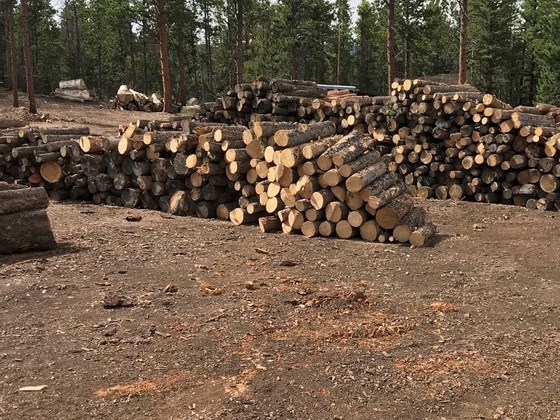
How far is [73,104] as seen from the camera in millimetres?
30453

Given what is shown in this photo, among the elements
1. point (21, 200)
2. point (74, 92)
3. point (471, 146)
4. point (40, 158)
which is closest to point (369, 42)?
point (74, 92)

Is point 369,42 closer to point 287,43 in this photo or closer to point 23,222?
point 287,43

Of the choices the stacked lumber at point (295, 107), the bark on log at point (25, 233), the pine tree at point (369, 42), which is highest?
the pine tree at point (369, 42)

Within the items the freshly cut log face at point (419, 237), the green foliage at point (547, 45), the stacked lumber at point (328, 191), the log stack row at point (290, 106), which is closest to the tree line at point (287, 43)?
the green foliage at point (547, 45)

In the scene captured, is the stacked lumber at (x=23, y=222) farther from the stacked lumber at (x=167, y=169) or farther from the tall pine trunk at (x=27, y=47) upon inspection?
the tall pine trunk at (x=27, y=47)

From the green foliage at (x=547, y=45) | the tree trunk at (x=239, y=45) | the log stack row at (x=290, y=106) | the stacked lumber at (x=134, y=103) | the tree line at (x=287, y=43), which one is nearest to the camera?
the log stack row at (x=290, y=106)

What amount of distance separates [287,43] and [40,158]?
2878cm

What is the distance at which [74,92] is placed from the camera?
107 ft

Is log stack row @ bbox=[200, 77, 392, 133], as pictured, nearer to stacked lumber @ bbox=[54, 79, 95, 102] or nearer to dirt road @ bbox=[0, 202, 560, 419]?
dirt road @ bbox=[0, 202, 560, 419]

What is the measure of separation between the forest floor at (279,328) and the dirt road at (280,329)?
16mm

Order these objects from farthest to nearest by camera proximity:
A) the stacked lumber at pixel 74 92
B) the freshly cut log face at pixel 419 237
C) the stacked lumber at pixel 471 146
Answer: the stacked lumber at pixel 74 92 → the stacked lumber at pixel 471 146 → the freshly cut log face at pixel 419 237

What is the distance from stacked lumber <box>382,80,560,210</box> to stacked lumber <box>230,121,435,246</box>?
133 inches

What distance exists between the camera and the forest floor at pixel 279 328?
3533 millimetres

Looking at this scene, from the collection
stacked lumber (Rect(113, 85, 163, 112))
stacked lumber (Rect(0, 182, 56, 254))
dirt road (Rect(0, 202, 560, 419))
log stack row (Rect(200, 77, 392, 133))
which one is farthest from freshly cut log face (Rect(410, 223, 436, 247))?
stacked lumber (Rect(113, 85, 163, 112))
